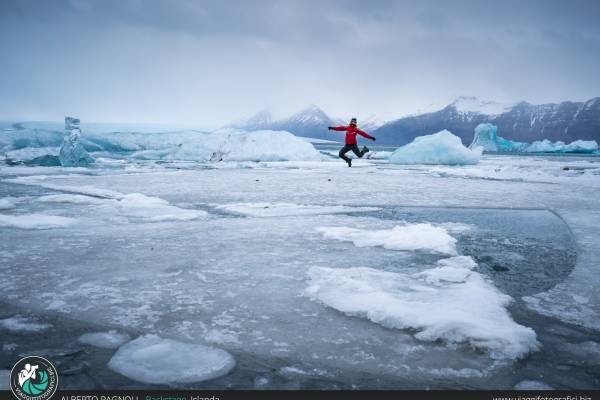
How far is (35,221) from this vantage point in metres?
4.66

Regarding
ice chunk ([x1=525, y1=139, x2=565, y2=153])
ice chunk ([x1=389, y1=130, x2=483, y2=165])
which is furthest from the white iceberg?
ice chunk ([x1=525, y1=139, x2=565, y2=153])

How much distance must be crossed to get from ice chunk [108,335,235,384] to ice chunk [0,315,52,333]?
0.47 meters

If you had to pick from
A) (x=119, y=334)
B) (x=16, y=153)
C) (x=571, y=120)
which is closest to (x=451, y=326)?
(x=119, y=334)

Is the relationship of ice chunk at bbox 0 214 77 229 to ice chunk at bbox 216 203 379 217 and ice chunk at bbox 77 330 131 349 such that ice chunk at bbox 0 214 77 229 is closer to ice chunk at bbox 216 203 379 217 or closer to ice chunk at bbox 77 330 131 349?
ice chunk at bbox 216 203 379 217

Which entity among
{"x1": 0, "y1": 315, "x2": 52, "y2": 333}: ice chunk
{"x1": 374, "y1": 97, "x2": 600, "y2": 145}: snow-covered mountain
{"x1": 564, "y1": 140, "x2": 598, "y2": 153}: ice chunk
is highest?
{"x1": 374, "y1": 97, "x2": 600, "y2": 145}: snow-covered mountain

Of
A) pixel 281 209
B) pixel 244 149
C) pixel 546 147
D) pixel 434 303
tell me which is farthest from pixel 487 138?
pixel 434 303

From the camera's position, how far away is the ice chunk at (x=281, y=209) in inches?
222

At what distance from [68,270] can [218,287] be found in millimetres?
1116

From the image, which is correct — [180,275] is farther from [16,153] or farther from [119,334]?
[16,153]

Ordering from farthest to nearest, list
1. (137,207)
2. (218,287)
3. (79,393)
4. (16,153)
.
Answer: (16,153), (137,207), (218,287), (79,393)

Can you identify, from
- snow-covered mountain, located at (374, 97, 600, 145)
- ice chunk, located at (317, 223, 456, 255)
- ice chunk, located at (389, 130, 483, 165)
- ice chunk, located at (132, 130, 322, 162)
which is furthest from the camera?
snow-covered mountain, located at (374, 97, 600, 145)

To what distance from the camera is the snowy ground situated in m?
1.70

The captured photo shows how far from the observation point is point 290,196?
7754 millimetres

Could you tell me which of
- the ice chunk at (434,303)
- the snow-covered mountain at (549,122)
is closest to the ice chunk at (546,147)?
the ice chunk at (434,303)
